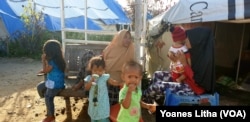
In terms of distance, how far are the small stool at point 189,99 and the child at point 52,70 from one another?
4.91ft

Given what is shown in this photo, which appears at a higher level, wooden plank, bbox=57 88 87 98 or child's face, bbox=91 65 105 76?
child's face, bbox=91 65 105 76

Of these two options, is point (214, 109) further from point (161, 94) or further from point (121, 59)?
point (121, 59)

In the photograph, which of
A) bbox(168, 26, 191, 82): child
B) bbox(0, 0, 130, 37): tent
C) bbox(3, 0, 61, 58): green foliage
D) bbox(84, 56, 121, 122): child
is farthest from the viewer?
bbox(0, 0, 130, 37): tent

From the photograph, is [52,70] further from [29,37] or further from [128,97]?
[29,37]

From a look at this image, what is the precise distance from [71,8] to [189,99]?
1215cm

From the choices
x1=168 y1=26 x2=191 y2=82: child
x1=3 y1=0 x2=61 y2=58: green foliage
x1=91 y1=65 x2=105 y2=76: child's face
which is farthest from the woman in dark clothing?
x1=3 y1=0 x2=61 y2=58: green foliage

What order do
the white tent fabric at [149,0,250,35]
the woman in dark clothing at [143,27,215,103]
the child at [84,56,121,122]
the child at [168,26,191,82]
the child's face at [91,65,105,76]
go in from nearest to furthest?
the child's face at [91,65,105,76], the child at [84,56,121,122], the child at [168,26,191,82], the woman in dark clothing at [143,27,215,103], the white tent fabric at [149,0,250,35]

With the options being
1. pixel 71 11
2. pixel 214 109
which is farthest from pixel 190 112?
pixel 71 11

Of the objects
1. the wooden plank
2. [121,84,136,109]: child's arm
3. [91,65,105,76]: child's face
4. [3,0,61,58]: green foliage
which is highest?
[3,0,61,58]: green foliage

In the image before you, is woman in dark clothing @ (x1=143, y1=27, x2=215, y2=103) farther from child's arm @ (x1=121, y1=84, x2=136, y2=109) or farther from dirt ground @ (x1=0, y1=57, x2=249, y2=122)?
child's arm @ (x1=121, y1=84, x2=136, y2=109)

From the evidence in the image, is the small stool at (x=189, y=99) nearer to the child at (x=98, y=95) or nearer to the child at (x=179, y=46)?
the child at (x=179, y=46)

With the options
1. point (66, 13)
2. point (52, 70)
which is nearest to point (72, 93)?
point (52, 70)

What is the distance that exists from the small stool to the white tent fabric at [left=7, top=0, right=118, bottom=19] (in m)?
10.0

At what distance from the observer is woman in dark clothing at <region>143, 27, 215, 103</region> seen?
4359 mm
